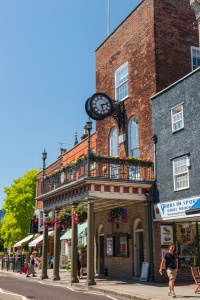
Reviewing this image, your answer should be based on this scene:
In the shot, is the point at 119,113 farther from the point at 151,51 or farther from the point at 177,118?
the point at 177,118

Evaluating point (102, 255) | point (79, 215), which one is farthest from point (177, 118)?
point (102, 255)

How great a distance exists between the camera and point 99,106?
21953 mm

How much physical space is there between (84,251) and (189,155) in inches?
441

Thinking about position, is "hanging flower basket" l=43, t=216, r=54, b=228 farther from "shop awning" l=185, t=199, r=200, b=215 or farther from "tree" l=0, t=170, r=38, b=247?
"tree" l=0, t=170, r=38, b=247

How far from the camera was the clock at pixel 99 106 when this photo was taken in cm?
2155

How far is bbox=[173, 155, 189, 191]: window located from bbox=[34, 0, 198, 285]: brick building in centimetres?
166

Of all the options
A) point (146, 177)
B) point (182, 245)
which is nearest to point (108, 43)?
point (146, 177)

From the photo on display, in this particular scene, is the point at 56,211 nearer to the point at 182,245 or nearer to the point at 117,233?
the point at 117,233

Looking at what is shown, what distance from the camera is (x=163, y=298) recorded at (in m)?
12.6

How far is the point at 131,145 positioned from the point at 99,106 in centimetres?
274

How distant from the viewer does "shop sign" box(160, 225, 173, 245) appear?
732 inches

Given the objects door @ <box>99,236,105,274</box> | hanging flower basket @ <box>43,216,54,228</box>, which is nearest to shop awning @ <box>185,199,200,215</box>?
hanging flower basket @ <box>43,216,54,228</box>

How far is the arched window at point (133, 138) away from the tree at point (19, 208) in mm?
32266

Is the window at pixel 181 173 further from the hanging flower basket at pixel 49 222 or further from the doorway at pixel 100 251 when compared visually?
the doorway at pixel 100 251
